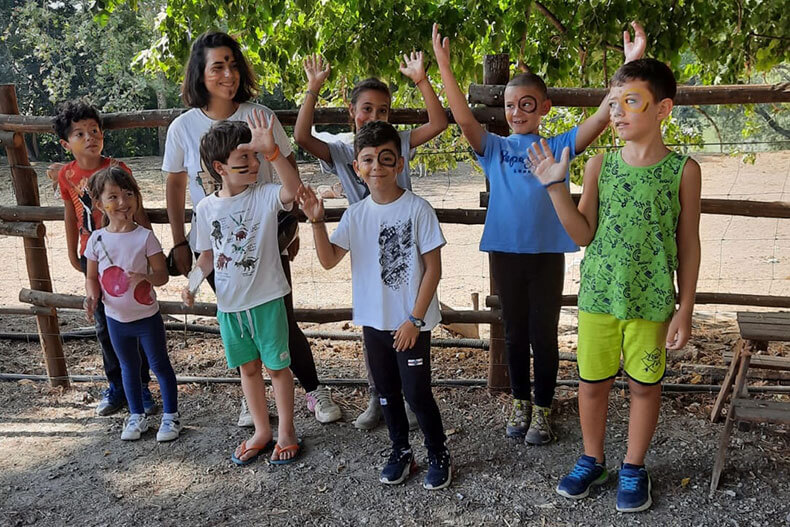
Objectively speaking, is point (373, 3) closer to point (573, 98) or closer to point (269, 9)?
point (269, 9)

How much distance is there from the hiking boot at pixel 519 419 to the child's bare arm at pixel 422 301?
0.92 m

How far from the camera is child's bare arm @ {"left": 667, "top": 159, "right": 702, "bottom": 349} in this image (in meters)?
2.49

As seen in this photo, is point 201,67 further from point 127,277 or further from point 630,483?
point 630,483

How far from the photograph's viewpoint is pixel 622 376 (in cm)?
412

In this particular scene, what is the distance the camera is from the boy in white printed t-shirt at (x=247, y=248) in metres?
2.84

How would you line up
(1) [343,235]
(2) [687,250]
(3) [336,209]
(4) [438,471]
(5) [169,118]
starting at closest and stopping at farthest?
(2) [687,250] < (1) [343,235] < (4) [438,471] < (5) [169,118] < (3) [336,209]

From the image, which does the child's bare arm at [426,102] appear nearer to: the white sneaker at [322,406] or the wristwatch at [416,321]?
the wristwatch at [416,321]

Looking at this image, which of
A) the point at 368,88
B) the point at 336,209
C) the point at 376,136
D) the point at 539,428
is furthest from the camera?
the point at 336,209

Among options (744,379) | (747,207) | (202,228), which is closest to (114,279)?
(202,228)

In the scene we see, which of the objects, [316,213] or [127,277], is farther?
[127,277]

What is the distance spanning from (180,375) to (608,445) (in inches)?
107

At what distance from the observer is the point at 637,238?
8.37 ft

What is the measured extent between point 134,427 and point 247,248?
1.30 meters

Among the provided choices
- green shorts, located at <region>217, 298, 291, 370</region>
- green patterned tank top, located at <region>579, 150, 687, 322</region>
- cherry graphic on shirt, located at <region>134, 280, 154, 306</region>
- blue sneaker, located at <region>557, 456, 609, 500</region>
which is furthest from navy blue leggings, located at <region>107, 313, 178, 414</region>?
green patterned tank top, located at <region>579, 150, 687, 322</region>
